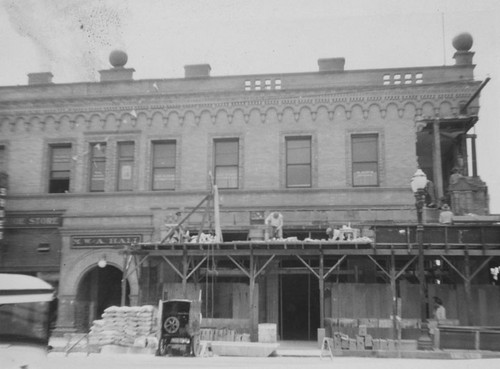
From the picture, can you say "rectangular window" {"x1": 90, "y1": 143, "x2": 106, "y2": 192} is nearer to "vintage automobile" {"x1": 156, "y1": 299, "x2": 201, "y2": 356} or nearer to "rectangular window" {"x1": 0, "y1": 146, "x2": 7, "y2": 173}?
"rectangular window" {"x1": 0, "y1": 146, "x2": 7, "y2": 173}

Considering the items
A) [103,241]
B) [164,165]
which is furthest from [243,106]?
[103,241]

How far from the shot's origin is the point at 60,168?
88.0 feet

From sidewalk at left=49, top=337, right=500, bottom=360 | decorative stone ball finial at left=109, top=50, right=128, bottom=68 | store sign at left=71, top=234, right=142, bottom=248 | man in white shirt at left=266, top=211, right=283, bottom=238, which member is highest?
decorative stone ball finial at left=109, top=50, right=128, bottom=68

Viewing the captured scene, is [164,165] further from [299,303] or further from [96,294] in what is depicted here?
[299,303]

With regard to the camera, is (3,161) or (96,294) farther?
(3,161)

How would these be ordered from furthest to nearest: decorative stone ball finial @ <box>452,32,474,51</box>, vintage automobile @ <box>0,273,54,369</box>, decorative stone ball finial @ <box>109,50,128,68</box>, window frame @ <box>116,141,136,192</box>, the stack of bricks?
decorative stone ball finial @ <box>109,50,128,68</box>
window frame @ <box>116,141,136,192</box>
decorative stone ball finial @ <box>452,32,474,51</box>
the stack of bricks
vintage automobile @ <box>0,273,54,369</box>

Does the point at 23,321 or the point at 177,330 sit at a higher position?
the point at 23,321

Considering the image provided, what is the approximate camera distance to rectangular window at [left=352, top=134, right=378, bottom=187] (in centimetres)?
2477

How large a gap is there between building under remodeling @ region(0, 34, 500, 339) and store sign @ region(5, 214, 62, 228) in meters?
0.06

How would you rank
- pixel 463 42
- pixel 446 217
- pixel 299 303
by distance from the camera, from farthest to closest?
pixel 463 42, pixel 299 303, pixel 446 217

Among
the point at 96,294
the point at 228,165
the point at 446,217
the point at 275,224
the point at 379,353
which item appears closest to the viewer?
the point at 379,353

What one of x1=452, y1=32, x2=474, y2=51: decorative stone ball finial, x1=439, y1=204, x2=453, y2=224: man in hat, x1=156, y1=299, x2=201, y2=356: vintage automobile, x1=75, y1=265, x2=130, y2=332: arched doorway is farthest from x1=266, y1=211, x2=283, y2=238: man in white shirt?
x1=452, y1=32, x2=474, y2=51: decorative stone ball finial

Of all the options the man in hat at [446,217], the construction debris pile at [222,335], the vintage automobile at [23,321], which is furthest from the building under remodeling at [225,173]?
the vintage automobile at [23,321]

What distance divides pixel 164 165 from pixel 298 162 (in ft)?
18.7
